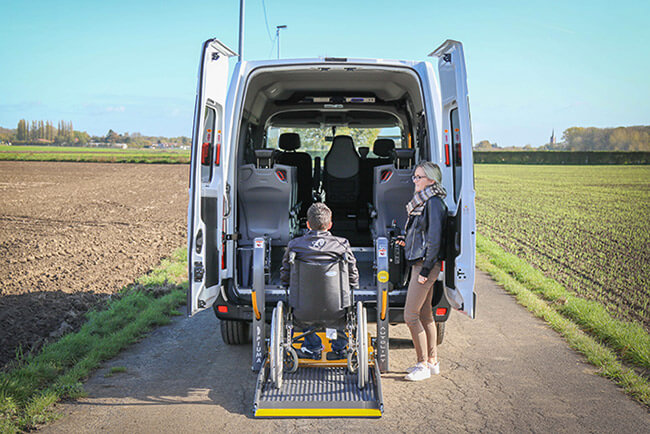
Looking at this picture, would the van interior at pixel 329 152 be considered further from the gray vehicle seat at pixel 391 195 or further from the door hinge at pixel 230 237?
the door hinge at pixel 230 237

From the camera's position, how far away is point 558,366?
16.9 feet

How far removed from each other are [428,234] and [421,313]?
0.80 metres

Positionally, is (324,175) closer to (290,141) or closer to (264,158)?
(290,141)

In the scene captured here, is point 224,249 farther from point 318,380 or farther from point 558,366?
point 558,366

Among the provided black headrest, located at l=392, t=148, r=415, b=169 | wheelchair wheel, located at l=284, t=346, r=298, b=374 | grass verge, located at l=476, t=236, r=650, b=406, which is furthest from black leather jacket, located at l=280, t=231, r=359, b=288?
grass verge, located at l=476, t=236, r=650, b=406

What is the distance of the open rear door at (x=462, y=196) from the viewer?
4449 millimetres

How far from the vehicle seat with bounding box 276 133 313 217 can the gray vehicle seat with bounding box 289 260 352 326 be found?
3116mm

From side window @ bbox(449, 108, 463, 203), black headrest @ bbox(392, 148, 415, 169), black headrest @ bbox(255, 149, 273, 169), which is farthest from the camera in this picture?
black headrest @ bbox(392, 148, 415, 169)

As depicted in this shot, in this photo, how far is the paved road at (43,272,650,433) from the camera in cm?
387

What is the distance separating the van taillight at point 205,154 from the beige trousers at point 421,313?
2.01m

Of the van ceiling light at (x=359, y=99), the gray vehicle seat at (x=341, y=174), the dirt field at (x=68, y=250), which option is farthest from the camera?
the gray vehicle seat at (x=341, y=174)

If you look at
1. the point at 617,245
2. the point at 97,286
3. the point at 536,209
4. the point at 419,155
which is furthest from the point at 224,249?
the point at 536,209

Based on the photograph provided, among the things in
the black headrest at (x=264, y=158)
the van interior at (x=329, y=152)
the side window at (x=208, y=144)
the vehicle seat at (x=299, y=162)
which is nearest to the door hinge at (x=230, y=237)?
the van interior at (x=329, y=152)

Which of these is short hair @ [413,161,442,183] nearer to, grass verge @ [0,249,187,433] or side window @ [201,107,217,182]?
side window @ [201,107,217,182]
